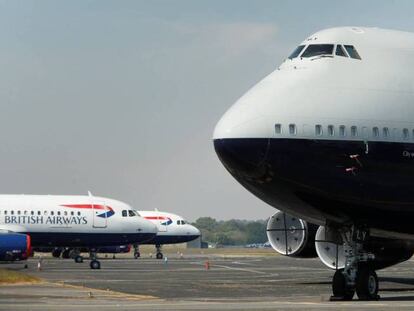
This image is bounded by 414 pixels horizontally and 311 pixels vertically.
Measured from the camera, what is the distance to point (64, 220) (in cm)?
6762

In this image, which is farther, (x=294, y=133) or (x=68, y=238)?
(x=68, y=238)

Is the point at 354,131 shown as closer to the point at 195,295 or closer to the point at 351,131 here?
the point at 351,131

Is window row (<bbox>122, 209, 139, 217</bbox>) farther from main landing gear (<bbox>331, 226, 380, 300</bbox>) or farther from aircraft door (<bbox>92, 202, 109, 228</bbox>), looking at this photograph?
main landing gear (<bbox>331, 226, 380, 300</bbox>)

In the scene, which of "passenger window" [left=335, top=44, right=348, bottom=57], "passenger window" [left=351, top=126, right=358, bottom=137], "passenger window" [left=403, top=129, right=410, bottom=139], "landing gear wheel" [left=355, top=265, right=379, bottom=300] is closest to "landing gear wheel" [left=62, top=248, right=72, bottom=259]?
"landing gear wheel" [left=355, top=265, right=379, bottom=300]

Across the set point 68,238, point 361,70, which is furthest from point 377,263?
point 68,238

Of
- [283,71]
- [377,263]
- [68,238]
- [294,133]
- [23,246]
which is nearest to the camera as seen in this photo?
[294,133]

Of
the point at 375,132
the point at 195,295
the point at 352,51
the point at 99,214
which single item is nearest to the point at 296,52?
the point at 352,51

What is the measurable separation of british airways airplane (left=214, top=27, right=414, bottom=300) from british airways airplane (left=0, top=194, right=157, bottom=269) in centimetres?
4065

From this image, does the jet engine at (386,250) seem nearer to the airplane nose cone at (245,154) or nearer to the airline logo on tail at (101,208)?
the airplane nose cone at (245,154)

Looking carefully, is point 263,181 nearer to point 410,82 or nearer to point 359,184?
point 359,184

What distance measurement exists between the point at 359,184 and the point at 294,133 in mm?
2174

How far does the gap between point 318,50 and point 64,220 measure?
41.8 m

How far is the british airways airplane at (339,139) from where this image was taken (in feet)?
86.3

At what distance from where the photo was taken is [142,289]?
121 feet
